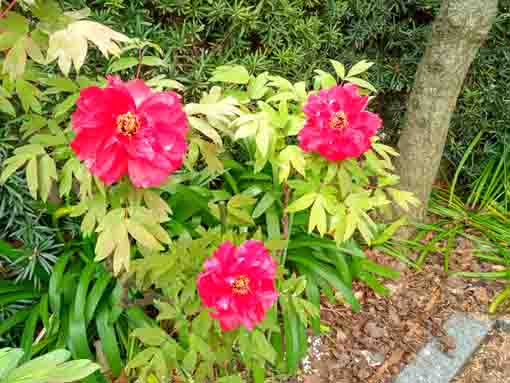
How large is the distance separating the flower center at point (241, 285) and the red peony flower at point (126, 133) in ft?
1.21

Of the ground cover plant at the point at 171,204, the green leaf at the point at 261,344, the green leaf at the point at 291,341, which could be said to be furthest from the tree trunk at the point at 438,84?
the green leaf at the point at 261,344

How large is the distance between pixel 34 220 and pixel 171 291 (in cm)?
98

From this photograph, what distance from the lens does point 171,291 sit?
1.60 m

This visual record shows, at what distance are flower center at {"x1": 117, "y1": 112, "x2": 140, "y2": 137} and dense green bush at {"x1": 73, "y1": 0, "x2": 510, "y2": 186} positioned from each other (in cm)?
122

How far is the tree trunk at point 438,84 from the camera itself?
242 cm

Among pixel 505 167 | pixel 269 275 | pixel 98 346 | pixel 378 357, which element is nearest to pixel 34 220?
pixel 98 346

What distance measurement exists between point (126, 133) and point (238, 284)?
19.7 inches

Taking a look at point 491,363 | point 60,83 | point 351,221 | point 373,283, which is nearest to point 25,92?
point 60,83

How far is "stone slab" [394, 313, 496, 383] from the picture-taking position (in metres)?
2.33

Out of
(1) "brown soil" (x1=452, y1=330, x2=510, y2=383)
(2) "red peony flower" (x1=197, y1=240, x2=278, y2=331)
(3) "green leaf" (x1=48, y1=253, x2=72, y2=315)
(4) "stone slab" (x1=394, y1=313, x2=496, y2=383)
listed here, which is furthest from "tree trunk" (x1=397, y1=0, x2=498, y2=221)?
(3) "green leaf" (x1=48, y1=253, x2=72, y2=315)

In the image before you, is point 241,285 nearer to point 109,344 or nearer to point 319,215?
point 319,215

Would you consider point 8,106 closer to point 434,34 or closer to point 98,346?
point 98,346

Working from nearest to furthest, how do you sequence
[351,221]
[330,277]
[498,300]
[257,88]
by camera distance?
[351,221]
[257,88]
[330,277]
[498,300]

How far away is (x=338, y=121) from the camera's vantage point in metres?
1.50
